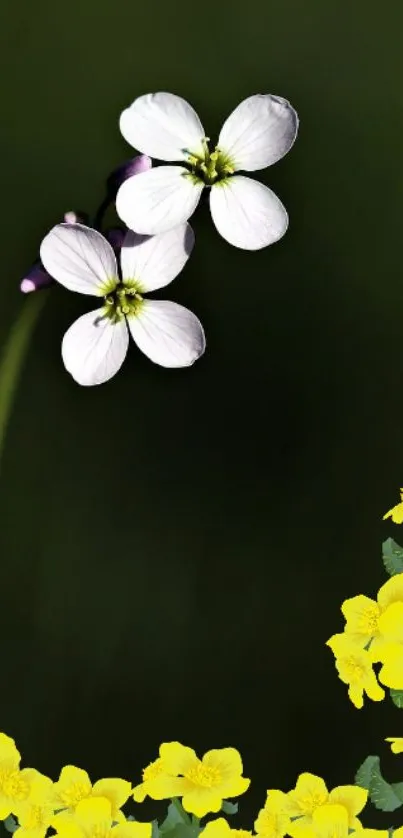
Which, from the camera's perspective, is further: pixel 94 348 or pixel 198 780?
pixel 94 348

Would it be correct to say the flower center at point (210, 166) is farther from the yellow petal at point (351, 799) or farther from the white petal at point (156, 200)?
the yellow petal at point (351, 799)

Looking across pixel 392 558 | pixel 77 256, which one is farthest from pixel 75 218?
pixel 392 558

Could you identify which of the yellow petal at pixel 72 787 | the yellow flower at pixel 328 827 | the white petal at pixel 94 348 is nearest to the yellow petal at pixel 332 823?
the yellow flower at pixel 328 827

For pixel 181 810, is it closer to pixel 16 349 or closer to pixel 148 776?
pixel 148 776

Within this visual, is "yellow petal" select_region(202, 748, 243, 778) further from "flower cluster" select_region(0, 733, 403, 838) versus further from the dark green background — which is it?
the dark green background

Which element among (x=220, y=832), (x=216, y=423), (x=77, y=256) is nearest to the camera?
(x=220, y=832)

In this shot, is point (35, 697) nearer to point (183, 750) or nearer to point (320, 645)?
point (320, 645)

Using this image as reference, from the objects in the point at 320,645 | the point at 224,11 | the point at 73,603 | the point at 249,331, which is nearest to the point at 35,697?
the point at 73,603
